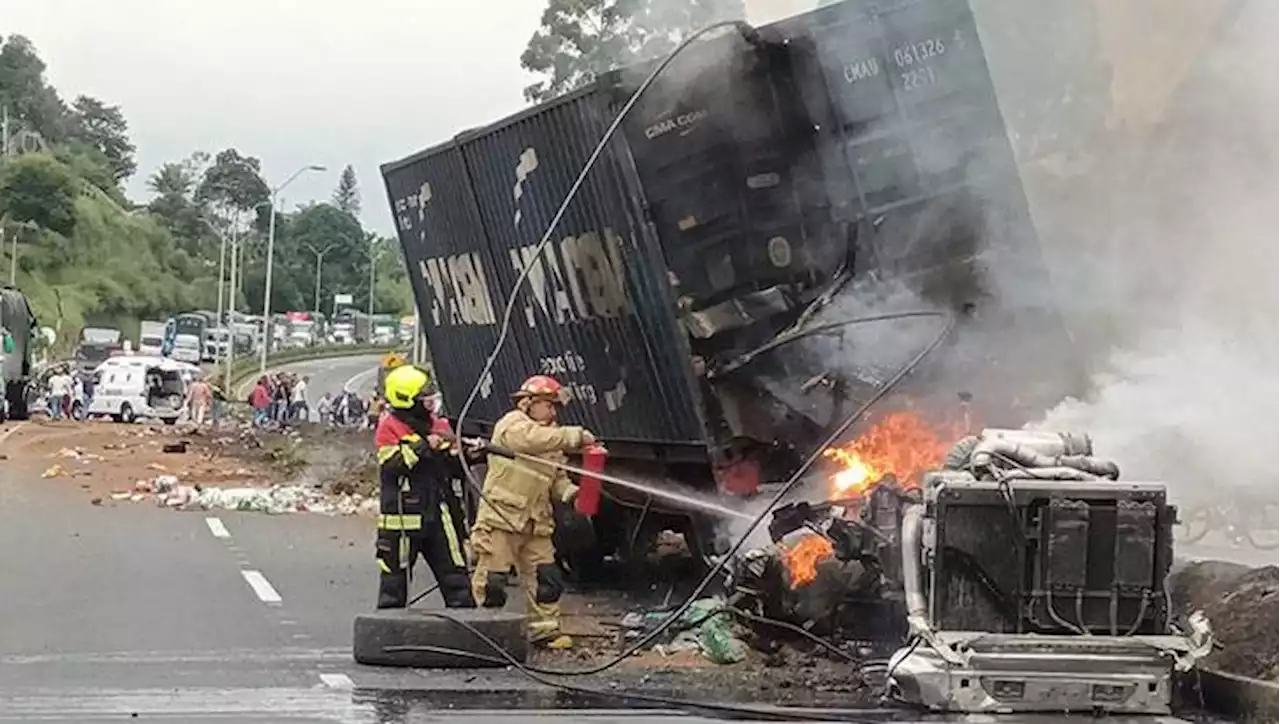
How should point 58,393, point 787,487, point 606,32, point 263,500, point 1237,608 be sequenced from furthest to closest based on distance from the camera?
point 58,393, point 263,500, point 606,32, point 787,487, point 1237,608

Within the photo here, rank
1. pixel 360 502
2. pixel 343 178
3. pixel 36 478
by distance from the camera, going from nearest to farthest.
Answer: pixel 360 502 → pixel 36 478 → pixel 343 178

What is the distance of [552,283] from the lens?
12.3 meters

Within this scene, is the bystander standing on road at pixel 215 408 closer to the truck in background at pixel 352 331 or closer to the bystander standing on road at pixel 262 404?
the bystander standing on road at pixel 262 404

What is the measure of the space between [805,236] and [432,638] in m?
3.49

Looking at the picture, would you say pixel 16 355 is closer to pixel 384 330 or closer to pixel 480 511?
pixel 480 511

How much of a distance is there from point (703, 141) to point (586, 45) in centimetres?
636

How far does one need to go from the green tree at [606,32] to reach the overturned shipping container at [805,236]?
2.97ft

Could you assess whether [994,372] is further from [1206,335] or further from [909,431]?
[1206,335]

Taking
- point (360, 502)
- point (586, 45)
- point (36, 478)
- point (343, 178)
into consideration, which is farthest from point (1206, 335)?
point (343, 178)

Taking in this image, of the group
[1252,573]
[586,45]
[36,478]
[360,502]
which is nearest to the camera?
[1252,573]

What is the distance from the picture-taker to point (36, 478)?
23.7 metres

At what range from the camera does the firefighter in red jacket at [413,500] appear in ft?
31.8

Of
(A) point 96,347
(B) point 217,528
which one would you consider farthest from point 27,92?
(B) point 217,528

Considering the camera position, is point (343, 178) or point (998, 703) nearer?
point (998, 703)
